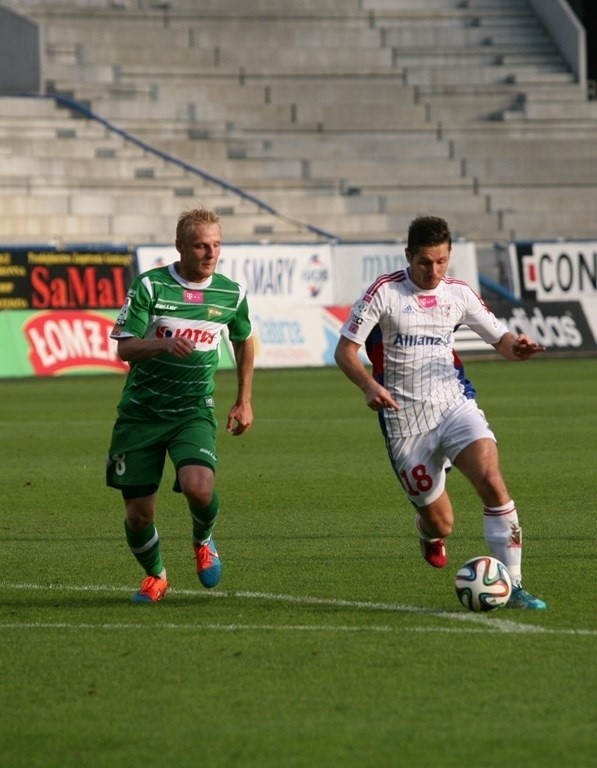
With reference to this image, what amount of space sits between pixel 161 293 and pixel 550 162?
115ft

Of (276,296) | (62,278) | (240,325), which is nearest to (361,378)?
(240,325)

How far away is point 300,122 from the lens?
41.5 metres

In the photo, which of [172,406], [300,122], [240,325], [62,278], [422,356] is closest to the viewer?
[172,406]

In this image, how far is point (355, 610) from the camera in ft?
25.9

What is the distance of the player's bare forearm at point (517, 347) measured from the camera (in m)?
8.30

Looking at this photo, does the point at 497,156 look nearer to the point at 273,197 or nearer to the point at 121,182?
the point at 273,197

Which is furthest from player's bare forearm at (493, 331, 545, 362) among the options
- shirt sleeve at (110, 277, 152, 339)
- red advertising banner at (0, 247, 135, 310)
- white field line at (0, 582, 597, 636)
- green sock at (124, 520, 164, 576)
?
red advertising banner at (0, 247, 135, 310)

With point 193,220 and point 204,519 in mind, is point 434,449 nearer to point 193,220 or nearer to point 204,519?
point 204,519

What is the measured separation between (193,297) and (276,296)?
21.1m

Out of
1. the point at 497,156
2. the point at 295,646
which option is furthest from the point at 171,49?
the point at 295,646

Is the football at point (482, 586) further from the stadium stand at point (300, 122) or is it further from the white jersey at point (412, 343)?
the stadium stand at point (300, 122)

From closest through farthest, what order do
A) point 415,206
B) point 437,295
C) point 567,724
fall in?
point 567,724, point 437,295, point 415,206

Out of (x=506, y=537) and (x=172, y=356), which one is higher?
(x=172, y=356)

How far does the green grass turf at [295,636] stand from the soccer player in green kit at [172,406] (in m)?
0.39
